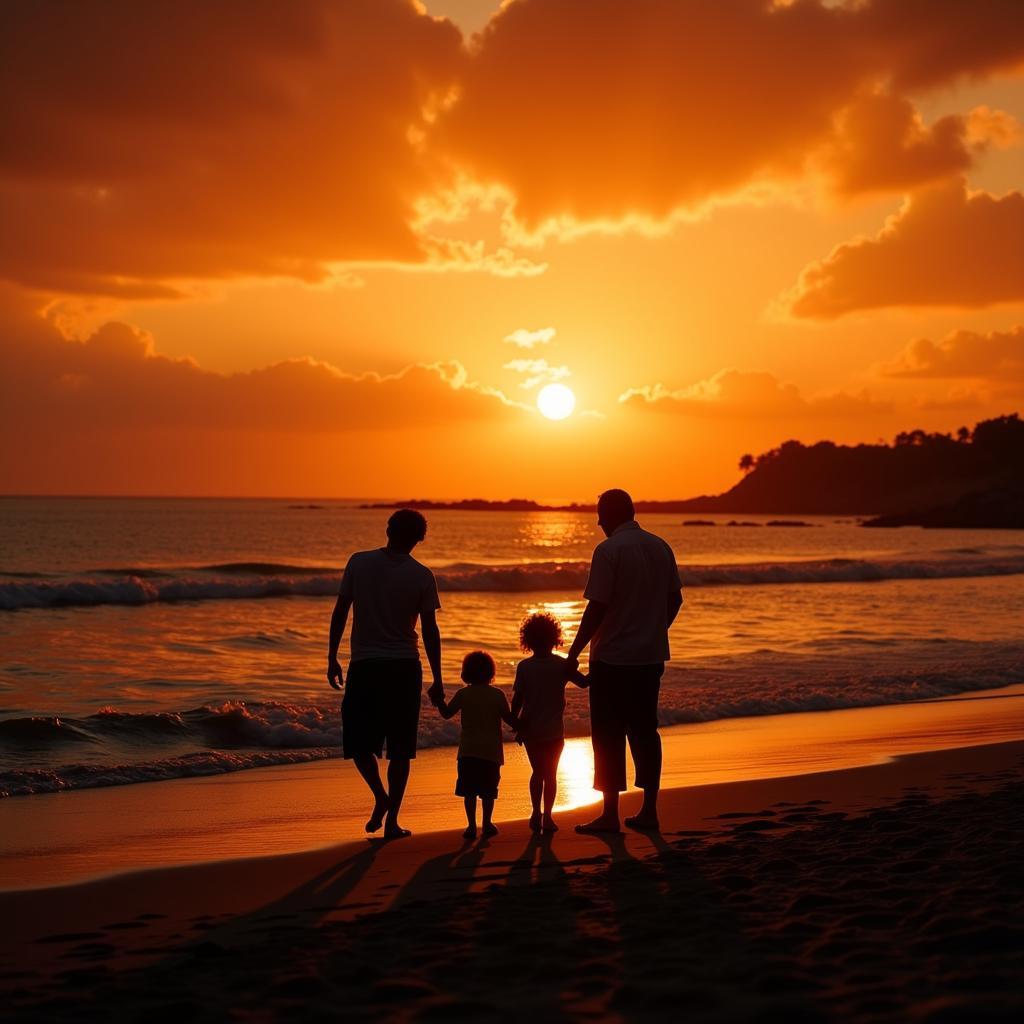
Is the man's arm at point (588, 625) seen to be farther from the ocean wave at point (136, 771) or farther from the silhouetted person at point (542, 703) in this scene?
the ocean wave at point (136, 771)

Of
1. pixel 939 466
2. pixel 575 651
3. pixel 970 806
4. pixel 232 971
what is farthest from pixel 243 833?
pixel 939 466

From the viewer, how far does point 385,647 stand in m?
7.01

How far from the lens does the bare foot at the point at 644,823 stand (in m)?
7.24

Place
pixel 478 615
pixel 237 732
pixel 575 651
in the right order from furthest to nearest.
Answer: pixel 478 615 → pixel 237 732 → pixel 575 651

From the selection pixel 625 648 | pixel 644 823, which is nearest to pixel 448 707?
pixel 625 648

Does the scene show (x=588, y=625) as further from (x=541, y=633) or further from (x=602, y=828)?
(x=602, y=828)

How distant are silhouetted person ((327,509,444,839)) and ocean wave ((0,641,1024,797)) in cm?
320

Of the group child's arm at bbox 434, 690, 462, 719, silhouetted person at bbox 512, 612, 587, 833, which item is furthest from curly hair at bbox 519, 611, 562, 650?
child's arm at bbox 434, 690, 462, 719

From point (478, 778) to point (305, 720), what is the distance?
489 cm

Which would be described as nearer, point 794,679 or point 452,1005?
point 452,1005

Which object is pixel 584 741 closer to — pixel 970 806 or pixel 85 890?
pixel 970 806

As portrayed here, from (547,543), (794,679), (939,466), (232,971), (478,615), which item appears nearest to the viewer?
(232,971)

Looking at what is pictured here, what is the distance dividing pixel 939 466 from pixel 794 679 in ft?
581

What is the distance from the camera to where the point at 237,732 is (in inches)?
445
